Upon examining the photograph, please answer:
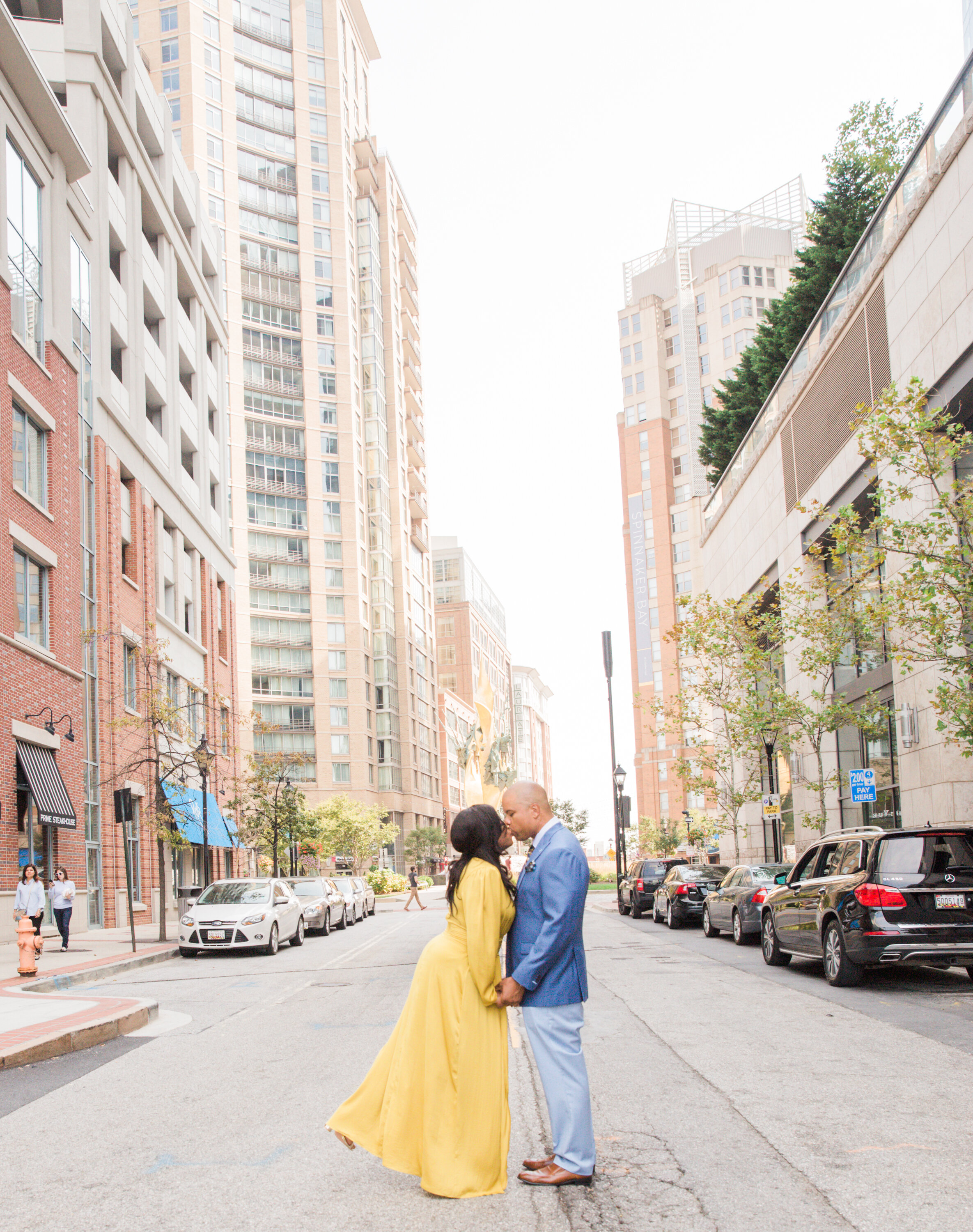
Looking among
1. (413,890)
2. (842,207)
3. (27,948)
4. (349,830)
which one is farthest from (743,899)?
(349,830)

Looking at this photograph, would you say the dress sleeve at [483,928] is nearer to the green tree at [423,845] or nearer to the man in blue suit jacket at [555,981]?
the man in blue suit jacket at [555,981]

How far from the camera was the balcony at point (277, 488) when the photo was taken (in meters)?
82.3

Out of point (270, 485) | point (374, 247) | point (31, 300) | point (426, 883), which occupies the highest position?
point (374, 247)

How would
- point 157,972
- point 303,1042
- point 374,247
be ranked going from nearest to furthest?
point 303,1042 → point 157,972 → point 374,247

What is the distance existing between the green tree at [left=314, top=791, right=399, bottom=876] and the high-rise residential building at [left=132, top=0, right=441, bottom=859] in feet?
49.9

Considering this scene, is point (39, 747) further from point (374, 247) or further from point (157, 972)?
point (374, 247)

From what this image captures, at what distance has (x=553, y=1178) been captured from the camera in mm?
5016

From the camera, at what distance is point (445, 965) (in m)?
5.00

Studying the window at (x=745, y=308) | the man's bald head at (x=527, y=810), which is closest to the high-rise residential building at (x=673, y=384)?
the window at (x=745, y=308)

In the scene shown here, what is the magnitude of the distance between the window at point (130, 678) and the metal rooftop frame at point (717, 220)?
83121 mm

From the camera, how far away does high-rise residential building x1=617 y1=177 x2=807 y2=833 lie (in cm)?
9838

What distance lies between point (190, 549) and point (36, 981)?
2795 cm

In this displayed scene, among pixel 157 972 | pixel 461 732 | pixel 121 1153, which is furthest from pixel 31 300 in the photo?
pixel 461 732

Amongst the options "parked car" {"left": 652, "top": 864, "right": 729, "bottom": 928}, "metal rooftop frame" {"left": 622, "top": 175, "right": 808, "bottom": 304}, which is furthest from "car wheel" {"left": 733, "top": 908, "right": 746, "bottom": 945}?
"metal rooftop frame" {"left": 622, "top": 175, "right": 808, "bottom": 304}
